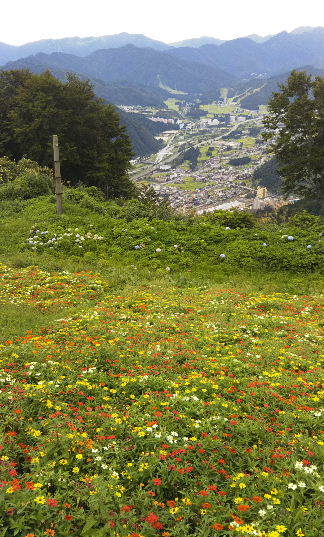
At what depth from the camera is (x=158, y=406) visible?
649cm

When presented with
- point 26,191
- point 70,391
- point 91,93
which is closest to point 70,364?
point 70,391

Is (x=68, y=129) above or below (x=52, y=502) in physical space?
above

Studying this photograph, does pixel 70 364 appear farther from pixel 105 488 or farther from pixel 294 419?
pixel 294 419

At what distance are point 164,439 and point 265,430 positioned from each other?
168 centimetres

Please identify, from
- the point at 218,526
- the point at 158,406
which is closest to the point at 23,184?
the point at 158,406

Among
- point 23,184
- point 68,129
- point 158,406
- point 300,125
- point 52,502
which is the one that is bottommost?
point 158,406

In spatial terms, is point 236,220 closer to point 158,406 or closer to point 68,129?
point 158,406

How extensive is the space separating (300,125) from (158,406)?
94.9 feet

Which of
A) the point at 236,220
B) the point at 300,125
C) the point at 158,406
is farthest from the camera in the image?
the point at 300,125

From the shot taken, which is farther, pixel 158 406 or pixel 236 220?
pixel 236 220

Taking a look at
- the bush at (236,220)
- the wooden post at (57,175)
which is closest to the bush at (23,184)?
the wooden post at (57,175)

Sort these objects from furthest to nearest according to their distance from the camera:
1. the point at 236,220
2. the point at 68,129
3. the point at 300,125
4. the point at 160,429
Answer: the point at 68,129 < the point at 300,125 < the point at 236,220 < the point at 160,429

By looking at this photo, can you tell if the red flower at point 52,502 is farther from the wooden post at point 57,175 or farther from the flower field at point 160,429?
the wooden post at point 57,175

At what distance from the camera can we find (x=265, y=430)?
6004 mm
